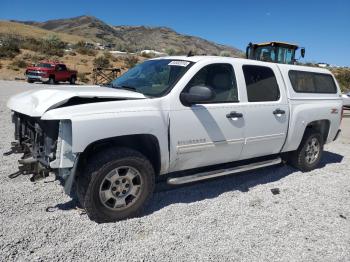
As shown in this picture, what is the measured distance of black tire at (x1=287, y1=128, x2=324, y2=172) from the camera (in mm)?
5976

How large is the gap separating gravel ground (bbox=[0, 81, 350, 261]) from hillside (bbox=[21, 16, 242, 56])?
11540 cm

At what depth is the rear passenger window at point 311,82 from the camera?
5664mm

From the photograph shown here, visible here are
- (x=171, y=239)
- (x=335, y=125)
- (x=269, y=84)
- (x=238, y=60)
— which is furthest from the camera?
(x=335, y=125)

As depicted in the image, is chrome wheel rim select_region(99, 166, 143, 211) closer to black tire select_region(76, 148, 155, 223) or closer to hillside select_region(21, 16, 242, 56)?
black tire select_region(76, 148, 155, 223)

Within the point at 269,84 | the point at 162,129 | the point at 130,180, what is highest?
the point at 269,84

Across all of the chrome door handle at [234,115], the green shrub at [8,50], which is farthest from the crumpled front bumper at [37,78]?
the chrome door handle at [234,115]

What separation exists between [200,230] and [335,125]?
13.6ft

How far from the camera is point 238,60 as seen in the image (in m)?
4.83

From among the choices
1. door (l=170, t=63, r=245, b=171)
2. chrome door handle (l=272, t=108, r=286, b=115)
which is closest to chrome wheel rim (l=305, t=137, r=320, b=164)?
chrome door handle (l=272, t=108, r=286, b=115)

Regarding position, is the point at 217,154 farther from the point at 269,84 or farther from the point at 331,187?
the point at 331,187

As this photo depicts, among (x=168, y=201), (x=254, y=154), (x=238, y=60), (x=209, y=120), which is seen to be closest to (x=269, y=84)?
(x=238, y=60)

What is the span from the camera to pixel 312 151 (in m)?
6.20

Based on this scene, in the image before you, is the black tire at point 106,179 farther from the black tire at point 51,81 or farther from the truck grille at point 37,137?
the black tire at point 51,81

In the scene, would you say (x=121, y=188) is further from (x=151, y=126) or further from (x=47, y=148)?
(x=47, y=148)
